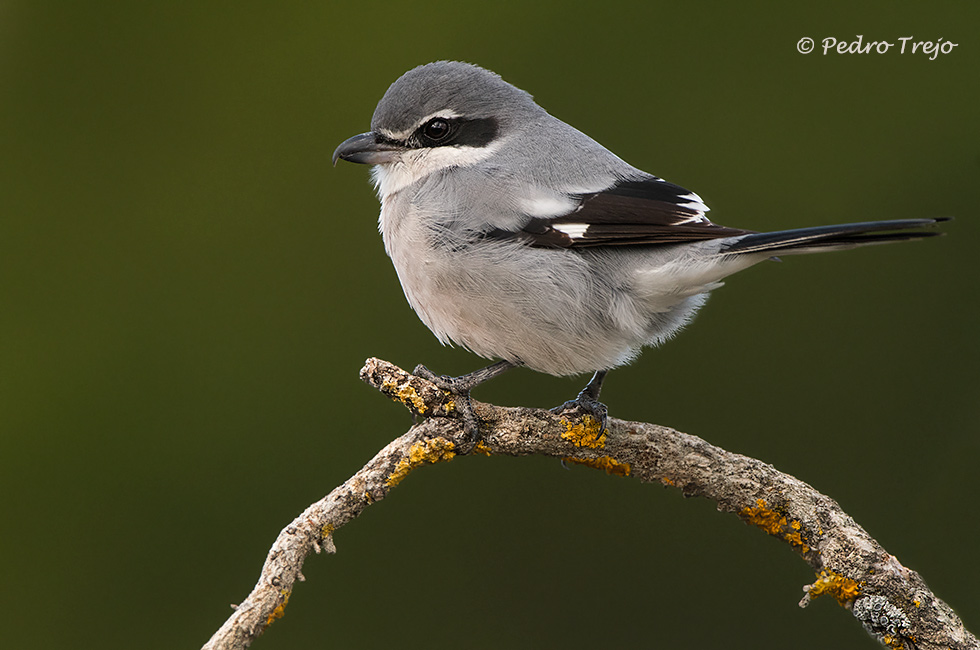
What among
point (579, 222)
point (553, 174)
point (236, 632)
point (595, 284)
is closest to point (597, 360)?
point (595, 284)

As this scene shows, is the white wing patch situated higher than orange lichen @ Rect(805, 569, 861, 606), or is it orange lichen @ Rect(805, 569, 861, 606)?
the white wing patch

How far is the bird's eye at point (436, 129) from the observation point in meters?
2.55

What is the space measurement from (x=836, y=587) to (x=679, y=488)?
17.2 inches

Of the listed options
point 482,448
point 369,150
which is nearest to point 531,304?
point 482,448

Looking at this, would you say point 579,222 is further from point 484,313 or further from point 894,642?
point 894,642

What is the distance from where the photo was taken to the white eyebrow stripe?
7.47 feet

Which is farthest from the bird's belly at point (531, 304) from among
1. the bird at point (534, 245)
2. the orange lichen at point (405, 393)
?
the orange lichen at point (405, 393)

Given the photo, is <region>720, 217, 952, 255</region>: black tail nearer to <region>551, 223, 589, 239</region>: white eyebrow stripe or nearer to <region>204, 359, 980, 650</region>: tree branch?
<region>551, 223, 589, 239</region>: white eyebrow stripe

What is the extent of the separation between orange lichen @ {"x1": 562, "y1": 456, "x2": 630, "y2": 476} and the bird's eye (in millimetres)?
1046

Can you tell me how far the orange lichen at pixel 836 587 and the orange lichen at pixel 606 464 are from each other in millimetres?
526

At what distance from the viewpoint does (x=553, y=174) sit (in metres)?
2.44

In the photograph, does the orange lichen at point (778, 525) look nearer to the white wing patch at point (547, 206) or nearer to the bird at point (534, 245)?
the bird at point (534, 245)

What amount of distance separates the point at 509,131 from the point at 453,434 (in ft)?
3.39

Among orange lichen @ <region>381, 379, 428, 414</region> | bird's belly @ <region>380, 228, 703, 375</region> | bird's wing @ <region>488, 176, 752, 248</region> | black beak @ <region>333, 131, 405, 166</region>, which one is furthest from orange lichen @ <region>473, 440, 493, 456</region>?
black beak @ <region>333, 131, 405, 166</region>
